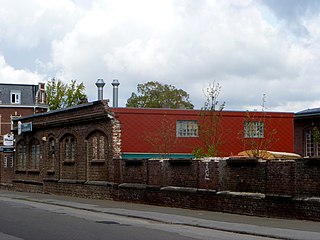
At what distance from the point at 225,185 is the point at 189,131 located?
14205 mm

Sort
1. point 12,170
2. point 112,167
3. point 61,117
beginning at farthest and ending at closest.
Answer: point 12,170
point 61,117
point 112,167

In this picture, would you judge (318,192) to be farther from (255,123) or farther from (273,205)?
(255,123)

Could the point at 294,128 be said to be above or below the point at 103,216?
above

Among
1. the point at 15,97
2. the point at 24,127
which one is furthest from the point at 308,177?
the point at 15,97

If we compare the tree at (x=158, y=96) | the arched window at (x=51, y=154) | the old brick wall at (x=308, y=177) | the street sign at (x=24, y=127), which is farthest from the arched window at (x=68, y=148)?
the tree at (x=158, y=96)

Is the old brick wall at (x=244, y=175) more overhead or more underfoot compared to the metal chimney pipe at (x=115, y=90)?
more underfoot

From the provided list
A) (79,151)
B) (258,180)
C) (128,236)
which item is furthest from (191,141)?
(128,236)

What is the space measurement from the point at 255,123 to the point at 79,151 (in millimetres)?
10685

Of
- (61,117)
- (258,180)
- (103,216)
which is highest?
(61,117)

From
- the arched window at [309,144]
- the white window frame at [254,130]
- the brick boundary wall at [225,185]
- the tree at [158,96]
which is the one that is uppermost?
the tree at [158,96]

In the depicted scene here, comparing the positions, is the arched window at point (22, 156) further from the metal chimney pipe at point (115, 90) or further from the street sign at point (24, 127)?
the metal chimney pipe at point (115, 90)

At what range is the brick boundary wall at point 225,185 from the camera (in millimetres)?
20031

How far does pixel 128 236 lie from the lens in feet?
54.1

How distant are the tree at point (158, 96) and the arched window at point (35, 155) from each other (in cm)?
2978
